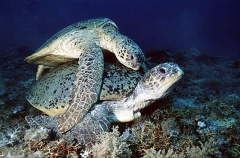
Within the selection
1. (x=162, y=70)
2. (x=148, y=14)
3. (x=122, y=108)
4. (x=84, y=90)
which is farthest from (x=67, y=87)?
(x=148, y=14)

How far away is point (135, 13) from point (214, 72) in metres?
133

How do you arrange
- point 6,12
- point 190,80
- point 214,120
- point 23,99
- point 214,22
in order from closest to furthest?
point 214,120, point 23,99, point 190,80, point 6,12, point 214,22

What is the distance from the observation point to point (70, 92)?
3363 millimetres

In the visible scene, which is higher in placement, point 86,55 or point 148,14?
point 148,14

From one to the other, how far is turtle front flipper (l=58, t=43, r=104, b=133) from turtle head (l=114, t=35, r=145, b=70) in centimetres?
44

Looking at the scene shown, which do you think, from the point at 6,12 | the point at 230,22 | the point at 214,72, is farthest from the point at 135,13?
the point at 214,72

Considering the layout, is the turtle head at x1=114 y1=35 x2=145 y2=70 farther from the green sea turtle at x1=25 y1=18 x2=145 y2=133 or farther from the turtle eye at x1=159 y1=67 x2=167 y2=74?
the turtle eye at x1=159 y1=67 x2=167 y2=74

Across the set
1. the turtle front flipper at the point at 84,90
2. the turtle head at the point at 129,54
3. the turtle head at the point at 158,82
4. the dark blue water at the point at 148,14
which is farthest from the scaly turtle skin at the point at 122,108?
the dark blue water at the point at 148,14

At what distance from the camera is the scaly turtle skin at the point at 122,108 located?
9.21 ft

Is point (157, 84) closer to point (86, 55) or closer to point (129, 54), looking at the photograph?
point (129, 54)

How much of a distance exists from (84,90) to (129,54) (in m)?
1.14

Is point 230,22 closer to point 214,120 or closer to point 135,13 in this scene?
point 135,13

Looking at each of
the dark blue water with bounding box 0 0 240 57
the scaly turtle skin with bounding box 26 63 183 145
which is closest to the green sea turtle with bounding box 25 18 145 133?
the scaly turtle skin with bounding box 26 63 183 145

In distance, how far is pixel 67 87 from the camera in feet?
11.4
